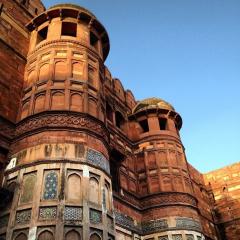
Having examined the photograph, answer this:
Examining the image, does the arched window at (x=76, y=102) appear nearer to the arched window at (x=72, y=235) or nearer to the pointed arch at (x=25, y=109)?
the pointed arch at (x=25, y=109)

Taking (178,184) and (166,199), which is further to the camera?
(178,184)

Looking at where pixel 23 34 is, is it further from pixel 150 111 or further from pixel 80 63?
pixel 150 111

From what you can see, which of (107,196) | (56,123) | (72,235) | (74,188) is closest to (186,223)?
(107,196)

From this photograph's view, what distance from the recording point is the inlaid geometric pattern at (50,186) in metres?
10.1

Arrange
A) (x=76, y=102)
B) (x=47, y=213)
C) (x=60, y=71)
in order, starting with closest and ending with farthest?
(x=47, y=213) < (x=76, y=102) < (x=60, y=71)

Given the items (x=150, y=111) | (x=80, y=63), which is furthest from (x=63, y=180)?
(x=150, y=111)

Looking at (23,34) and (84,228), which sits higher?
(23,34)

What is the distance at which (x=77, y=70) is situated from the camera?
13852 millimetres

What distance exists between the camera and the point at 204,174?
27875 millimetres

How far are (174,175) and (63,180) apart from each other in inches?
354

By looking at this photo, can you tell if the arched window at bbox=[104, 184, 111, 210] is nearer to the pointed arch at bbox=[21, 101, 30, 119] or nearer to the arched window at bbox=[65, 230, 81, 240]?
the arched window at bbox=[65, 230, 81, 240]

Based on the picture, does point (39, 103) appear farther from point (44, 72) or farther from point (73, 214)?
point (73, 214)

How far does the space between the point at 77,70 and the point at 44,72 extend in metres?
1.35

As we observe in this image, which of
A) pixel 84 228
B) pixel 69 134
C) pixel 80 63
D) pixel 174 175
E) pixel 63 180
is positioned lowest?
pixel 84 228
